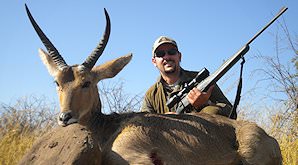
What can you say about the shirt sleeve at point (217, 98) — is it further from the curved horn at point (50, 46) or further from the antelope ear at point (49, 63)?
the antelope ear at point (49, 63)

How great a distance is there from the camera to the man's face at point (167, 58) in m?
7.13

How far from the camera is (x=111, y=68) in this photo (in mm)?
6199

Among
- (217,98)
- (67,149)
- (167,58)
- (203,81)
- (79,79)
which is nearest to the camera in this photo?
(67,149)

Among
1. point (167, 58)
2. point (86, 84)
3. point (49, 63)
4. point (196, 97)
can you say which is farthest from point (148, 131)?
point (167, 58)

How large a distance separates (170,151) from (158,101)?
Answer: 2776 millimetres

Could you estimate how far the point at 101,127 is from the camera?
4715mm

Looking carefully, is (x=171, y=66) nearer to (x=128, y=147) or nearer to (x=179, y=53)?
(x=179, y=53)

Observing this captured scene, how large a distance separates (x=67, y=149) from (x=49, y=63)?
11.8 feet

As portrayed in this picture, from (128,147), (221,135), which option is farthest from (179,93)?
(128,147)

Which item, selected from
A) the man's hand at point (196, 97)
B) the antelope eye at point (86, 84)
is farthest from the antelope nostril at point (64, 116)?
the man's hand at point (196, 97)

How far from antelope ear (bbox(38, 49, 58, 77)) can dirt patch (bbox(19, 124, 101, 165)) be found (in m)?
2.64

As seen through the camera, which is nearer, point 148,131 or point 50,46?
point 148,131

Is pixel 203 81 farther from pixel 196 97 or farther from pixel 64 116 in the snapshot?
pixel 64 116

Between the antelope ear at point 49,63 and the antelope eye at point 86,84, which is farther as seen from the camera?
the antelope ear at point 49,63
